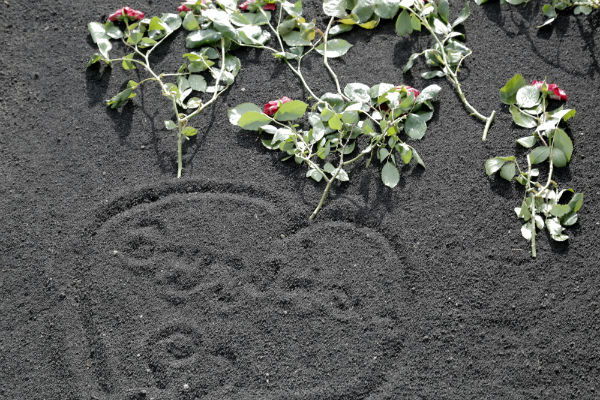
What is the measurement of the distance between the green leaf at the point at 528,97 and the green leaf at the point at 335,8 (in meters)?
0.81

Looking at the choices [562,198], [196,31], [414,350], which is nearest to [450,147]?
[562,198]

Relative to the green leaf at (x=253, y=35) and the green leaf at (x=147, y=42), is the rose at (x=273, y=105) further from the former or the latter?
the green leaf at (x=147, y=42)

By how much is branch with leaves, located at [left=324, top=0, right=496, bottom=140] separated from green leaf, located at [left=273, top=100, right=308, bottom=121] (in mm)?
495

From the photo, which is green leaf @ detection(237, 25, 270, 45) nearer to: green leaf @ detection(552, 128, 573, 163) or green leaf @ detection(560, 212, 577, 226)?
green leaf @ detection(552, 128, 573, 163)

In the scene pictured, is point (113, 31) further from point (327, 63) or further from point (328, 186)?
point (328, 186)

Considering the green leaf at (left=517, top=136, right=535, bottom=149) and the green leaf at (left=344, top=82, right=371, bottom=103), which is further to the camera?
the green leaf at (left=344, top=82, right=371, bottom=103)

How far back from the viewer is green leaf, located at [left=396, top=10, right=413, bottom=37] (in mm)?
2555

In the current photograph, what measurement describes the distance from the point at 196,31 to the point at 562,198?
1.58 m

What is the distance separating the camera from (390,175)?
2.20m

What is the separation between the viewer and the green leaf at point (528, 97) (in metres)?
2.32

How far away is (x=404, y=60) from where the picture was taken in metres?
2.54

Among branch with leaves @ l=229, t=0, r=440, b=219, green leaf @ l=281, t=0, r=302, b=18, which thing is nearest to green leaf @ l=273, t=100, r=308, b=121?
branch with leaves @ l=229, t=0, r=440, b=219

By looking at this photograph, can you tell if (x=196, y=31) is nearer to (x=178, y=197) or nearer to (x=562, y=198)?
(x=178, y=197)

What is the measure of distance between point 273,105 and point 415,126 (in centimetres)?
53
